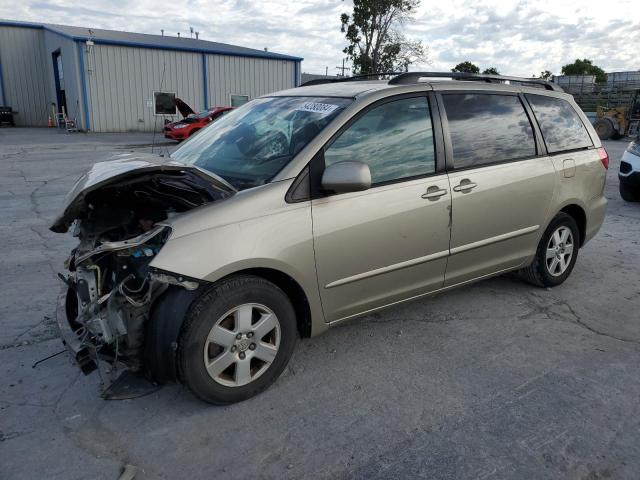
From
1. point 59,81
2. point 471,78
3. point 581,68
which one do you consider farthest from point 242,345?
point 581,68

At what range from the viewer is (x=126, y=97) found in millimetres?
26625

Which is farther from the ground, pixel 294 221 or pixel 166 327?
pixel 294 221

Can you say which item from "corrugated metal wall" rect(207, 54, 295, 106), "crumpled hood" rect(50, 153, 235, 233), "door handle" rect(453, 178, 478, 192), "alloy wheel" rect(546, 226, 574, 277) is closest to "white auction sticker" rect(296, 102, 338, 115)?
"crumpled hood" rect(50, 153, 235, 233)

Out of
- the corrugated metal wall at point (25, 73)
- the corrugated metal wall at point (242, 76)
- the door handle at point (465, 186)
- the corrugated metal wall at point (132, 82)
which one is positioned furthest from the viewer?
the corrugated metal wall at point (25, 73)

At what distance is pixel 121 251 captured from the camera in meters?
2.79

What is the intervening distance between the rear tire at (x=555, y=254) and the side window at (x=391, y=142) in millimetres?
1587

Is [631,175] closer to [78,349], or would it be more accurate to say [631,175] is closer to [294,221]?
[294,221]

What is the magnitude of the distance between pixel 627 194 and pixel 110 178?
8.90 metres

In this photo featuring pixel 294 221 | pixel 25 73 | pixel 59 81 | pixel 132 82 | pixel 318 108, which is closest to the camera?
pixel 294 221

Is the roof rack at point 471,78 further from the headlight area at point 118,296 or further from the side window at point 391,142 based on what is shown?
the headlight area at point 118,296

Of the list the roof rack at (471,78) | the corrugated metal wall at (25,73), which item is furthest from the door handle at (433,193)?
the corrugated metal wall at (25,73)

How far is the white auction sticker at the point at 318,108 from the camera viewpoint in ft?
11.0

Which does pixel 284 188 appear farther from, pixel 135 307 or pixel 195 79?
pixel 195 79

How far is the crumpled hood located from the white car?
794 cm
